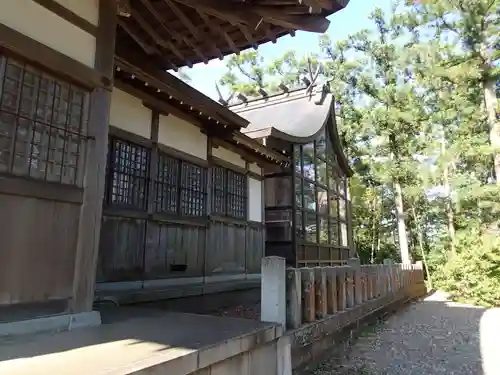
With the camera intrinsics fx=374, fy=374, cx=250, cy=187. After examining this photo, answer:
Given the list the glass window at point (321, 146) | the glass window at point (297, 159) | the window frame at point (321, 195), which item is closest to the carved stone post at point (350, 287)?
the window frame at point (321, 195)

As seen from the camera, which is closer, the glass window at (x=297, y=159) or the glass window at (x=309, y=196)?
the glass window at (x=297, y=159)

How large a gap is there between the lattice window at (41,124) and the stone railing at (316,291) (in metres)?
2.42

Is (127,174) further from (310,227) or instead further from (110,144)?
(310,227)

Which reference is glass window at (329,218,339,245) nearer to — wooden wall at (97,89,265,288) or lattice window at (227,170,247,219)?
wooden wall at (97,89,265,288)

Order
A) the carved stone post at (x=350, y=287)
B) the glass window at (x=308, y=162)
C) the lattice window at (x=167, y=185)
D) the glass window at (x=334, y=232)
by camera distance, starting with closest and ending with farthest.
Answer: the lattice window at (x=167, y=185) → the carved stone post at (x=350, y=287) → the glass window at (x=308, y=162) → the glass window at (x=334, y=232)

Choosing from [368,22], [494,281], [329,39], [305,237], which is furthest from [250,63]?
[494,281]

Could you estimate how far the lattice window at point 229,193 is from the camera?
23.7 feet

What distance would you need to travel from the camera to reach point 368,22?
2022 centimetres

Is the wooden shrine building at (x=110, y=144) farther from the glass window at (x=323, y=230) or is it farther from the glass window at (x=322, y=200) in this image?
the glass window at (x=322, y=200)

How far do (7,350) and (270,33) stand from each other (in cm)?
407

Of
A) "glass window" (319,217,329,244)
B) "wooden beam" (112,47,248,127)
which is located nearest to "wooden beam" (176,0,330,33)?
"wooden beam" (112,47,248,127)

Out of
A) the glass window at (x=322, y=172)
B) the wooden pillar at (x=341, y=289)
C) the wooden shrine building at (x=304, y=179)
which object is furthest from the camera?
the glass window at (x=322, y=172)

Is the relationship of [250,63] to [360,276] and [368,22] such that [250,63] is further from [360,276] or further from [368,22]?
[360,276]

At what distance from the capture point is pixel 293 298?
4629mm
